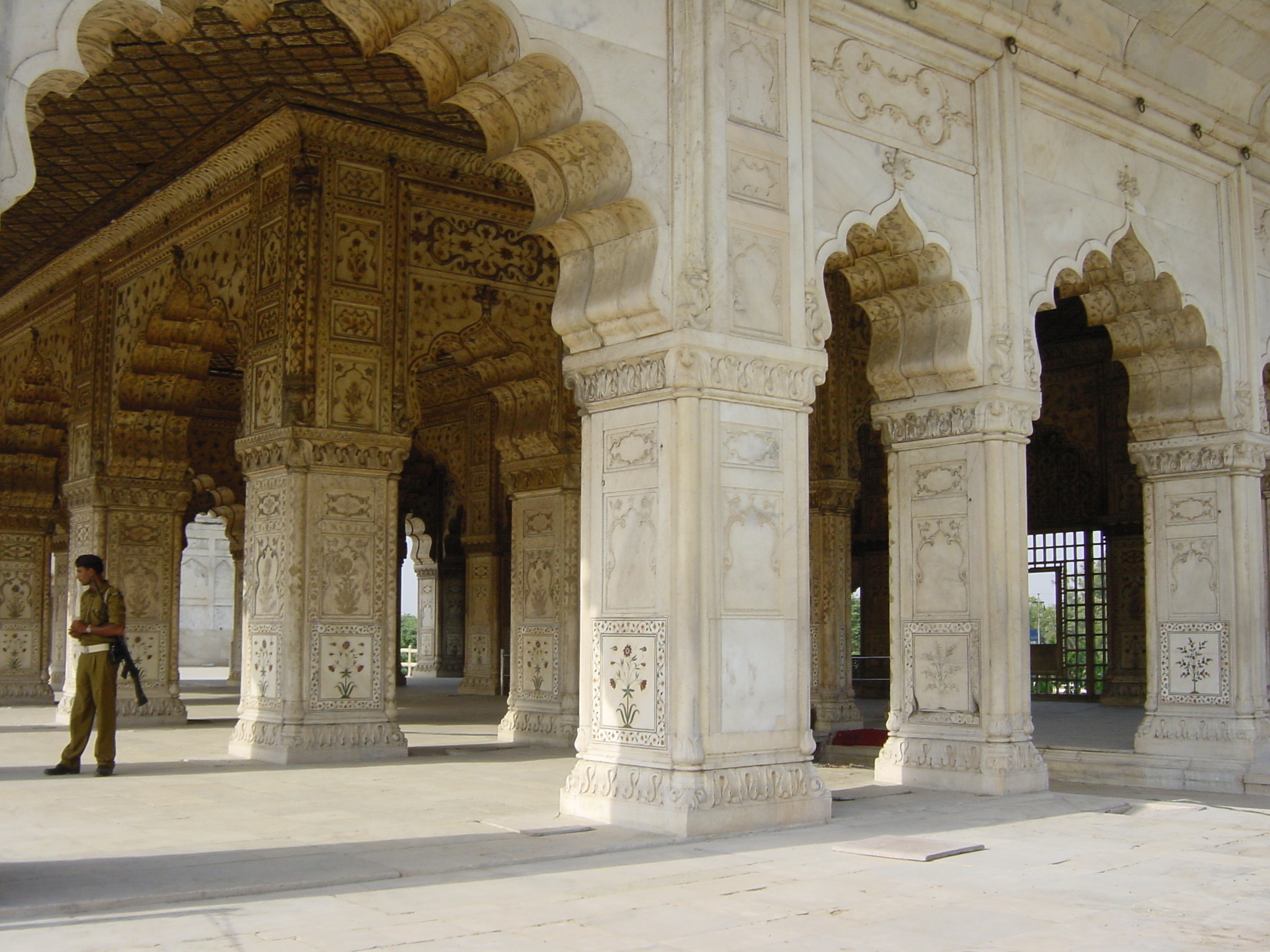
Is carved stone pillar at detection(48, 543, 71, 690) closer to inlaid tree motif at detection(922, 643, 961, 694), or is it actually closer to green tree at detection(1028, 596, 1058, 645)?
inlaid tree motif at detection(922, 643, 961, 694)

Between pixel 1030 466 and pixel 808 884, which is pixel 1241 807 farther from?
pixel 1030 466

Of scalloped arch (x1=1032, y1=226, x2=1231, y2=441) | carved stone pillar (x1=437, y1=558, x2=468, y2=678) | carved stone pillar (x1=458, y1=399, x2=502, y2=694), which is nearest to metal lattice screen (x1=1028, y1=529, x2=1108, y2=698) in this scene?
carved stone pillar (x1=458, y1=399, x2=502, y2=694)

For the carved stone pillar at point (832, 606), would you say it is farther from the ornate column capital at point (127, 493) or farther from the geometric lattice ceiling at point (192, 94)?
the ornate column capital at point (127, 493)

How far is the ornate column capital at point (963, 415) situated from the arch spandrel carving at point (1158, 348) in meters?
1.81

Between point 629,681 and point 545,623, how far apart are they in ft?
17.5

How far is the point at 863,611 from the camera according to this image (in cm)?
2020

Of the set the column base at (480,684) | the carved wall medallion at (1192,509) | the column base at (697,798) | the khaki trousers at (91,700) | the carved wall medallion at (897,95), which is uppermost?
the carved wall medallion at (897,95)

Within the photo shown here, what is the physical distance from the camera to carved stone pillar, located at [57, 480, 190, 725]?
41.5ft

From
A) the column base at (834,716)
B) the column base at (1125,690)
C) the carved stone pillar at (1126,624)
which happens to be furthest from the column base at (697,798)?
the carved stone pillar at (1126,624)

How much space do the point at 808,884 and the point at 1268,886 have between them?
1.83m

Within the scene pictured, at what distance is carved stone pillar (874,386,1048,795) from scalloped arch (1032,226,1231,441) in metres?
1.90

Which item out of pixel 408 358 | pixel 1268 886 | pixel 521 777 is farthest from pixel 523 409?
pixel 1268 886

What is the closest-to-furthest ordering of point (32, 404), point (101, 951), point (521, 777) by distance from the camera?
point (101, 951) < point (521, 777) < point (32, 404)

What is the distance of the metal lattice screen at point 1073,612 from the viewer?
18109mm
